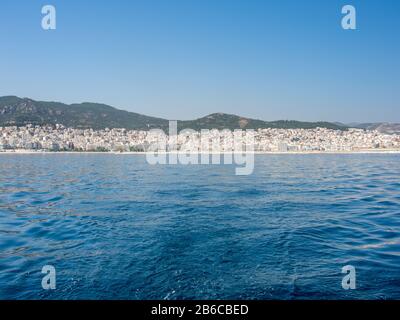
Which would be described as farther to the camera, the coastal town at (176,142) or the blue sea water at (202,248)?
the coastal town at (176,142)

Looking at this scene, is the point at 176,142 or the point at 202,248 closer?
the point at 202,248

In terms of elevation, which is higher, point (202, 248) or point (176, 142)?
point (176, 142)

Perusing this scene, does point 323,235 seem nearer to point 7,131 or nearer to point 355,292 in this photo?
point 355,292

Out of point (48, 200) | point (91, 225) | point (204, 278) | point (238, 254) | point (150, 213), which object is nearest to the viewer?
point (204, 278)

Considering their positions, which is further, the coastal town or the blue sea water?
the coastal town

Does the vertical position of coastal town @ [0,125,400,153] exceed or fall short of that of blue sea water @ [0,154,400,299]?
it exceeds it

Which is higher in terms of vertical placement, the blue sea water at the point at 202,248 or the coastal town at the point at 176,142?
the coastal town at the point at 176,142
